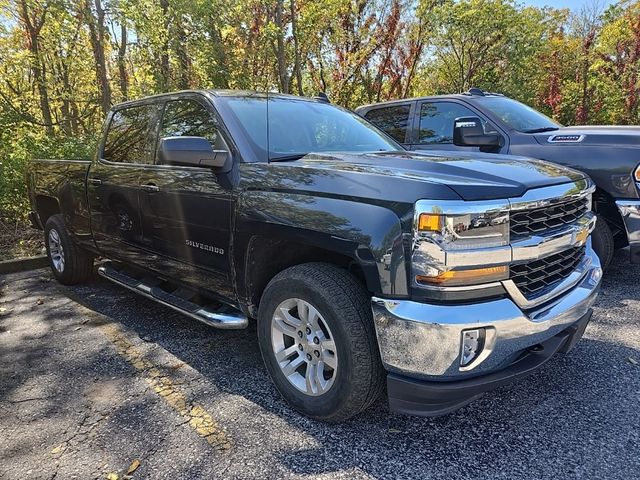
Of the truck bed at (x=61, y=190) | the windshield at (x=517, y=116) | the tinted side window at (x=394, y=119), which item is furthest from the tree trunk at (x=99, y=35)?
the windshield at (x=517, y=116)

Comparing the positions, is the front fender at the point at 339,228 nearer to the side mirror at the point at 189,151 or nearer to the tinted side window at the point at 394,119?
the side mirror at the point at 189,151

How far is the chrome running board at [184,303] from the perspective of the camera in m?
2.97

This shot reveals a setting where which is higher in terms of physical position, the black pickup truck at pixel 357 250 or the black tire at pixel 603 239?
the black pickup truck at pixel 357 250

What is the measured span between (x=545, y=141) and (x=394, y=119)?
1988 millimetres

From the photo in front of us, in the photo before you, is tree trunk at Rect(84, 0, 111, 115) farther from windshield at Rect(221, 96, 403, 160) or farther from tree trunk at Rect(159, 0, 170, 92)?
windshield at Rect(221, 96, 403, 160)

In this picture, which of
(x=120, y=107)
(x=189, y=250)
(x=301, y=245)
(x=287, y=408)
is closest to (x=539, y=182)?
(x=301, y=245)

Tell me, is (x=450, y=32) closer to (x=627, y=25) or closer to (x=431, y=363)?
(x=627, y=25)

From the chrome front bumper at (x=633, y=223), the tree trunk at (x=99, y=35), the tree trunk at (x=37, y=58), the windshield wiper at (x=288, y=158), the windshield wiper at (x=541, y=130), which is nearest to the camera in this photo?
the windshield wiper at (x=288, y=158)

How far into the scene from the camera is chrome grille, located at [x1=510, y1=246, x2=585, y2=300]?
222 cm

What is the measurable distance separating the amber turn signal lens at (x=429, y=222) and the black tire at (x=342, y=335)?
509 millimetres

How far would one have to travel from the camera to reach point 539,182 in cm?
237

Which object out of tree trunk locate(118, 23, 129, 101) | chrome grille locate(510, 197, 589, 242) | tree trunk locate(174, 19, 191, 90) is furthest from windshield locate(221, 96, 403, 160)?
tree trunk locate(118, 23, 129, 101)

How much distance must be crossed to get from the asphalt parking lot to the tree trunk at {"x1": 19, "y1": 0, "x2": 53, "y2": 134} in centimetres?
755

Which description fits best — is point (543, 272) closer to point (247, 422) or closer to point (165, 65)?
point (247, 422)
